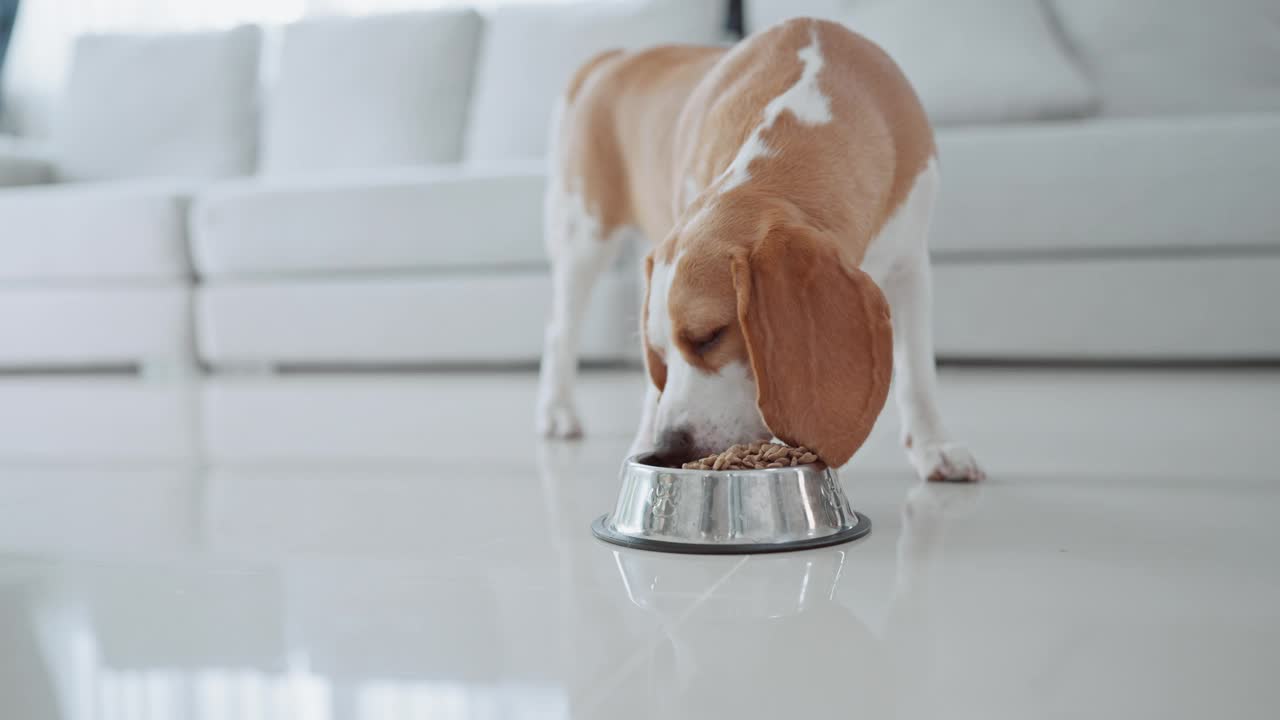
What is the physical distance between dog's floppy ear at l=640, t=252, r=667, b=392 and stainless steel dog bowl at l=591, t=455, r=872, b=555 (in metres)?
0.15

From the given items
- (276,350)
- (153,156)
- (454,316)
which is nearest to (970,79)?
(454,316)

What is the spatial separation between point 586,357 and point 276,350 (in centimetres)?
93

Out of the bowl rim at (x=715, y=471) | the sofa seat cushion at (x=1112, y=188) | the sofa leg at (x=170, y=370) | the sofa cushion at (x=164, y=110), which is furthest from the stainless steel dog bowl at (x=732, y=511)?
the sofa cushion at (x=164, y=110)

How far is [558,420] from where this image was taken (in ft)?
7.73

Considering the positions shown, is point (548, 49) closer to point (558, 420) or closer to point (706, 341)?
point (558, 420)

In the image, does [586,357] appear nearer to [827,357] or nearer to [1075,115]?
[1075,115]

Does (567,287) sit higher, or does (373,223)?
(567,287)

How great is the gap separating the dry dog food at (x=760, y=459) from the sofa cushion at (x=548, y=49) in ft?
9.12

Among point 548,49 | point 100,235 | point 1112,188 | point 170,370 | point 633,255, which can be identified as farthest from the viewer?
point 548,49

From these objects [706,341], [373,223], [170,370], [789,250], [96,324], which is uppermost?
[789,250]

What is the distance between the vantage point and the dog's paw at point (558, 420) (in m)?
2.33

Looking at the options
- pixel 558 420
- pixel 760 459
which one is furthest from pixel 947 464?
pixel 558 420

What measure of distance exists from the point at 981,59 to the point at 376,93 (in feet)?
6.95

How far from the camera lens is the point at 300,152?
4344 mm
